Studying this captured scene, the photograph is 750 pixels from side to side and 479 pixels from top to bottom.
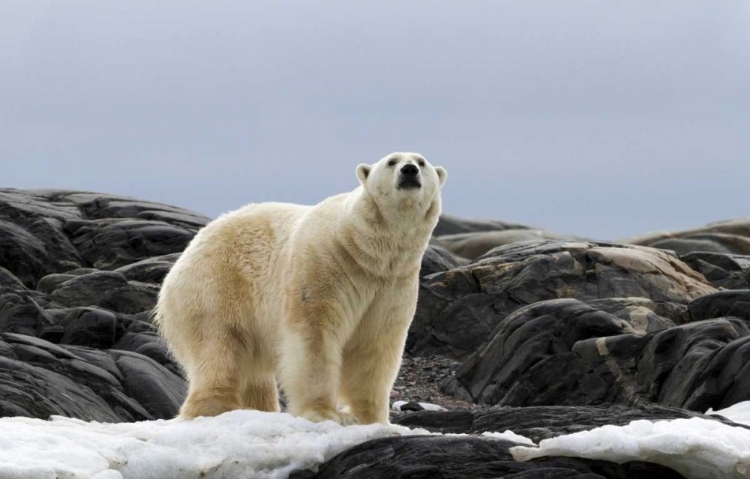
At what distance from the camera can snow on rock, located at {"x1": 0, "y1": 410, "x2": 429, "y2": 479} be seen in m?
6.40

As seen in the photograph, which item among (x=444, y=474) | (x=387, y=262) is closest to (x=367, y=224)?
(x=387, y=262)

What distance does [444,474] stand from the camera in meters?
6.20

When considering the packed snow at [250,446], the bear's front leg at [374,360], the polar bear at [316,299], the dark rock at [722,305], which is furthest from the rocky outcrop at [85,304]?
the dark rock at [722,305]

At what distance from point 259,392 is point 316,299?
1471 millimetres

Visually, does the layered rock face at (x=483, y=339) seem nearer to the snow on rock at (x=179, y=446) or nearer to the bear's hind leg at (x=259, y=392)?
the snow on rock at (x=179, y=446)

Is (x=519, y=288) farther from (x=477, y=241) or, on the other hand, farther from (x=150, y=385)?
(x=477, y=241)

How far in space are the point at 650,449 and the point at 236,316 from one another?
3.86m

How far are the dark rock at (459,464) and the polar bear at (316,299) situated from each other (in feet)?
4.97

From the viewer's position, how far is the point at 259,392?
30.9 feet

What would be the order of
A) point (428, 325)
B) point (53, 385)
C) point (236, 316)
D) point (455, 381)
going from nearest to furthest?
point (236, 316)
point (53, 385)
point (455, 381)
point (428, 325)

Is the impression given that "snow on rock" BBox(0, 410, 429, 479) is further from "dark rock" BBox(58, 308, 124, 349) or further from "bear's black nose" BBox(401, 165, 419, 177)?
"dark rock" BBox(58, 308, 124, 349)

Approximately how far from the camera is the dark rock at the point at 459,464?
619 cm

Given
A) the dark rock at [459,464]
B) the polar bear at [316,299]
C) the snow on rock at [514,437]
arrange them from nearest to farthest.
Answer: the dark rock at [459,464] < the snow on rock at [514,437] < the polar bear at [316,299]

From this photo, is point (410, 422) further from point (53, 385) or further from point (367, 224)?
point (53, 385)
